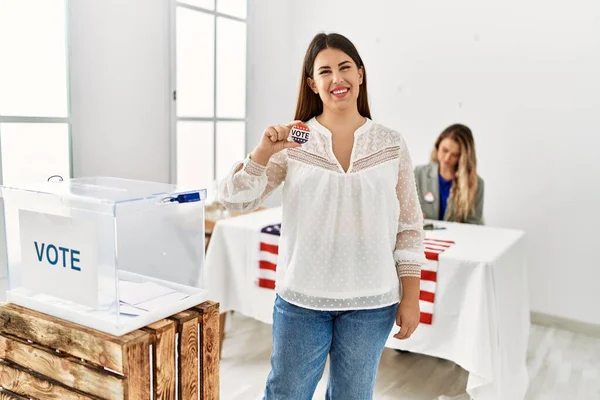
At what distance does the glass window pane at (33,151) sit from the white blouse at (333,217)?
1.56 m

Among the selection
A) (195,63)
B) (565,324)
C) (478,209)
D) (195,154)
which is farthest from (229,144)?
(565,324)

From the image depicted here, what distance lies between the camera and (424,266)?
206 centimetres

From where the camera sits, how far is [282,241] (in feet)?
4.14

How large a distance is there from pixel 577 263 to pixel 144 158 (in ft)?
7.91

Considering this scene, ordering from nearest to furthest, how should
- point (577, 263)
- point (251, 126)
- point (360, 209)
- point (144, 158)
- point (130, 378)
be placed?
point (130, 378) < point (360, 209) < point (144, 158) < point (577, 263) < point (251, 126)

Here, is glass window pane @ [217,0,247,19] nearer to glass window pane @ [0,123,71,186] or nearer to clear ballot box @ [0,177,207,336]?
glass window pane @ [0,123,71,186]

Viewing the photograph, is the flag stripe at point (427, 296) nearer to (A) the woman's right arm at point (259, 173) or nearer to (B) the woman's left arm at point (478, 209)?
(B) the woman's left arm at point (478, 209)

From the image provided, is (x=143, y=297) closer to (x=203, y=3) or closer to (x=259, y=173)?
(x=259, y=173)

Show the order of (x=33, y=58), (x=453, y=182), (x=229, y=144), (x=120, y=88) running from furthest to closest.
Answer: (x=229, y=144)
(x=453, y=182)
(x=120, y=88)
(x=33, y=58)

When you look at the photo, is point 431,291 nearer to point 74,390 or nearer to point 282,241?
point 282,241

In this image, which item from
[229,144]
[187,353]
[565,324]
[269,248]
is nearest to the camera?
[187,353]

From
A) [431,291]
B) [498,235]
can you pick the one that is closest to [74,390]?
[431,291]

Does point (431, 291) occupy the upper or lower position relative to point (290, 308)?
lower

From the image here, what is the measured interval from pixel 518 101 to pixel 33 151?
252 cm
